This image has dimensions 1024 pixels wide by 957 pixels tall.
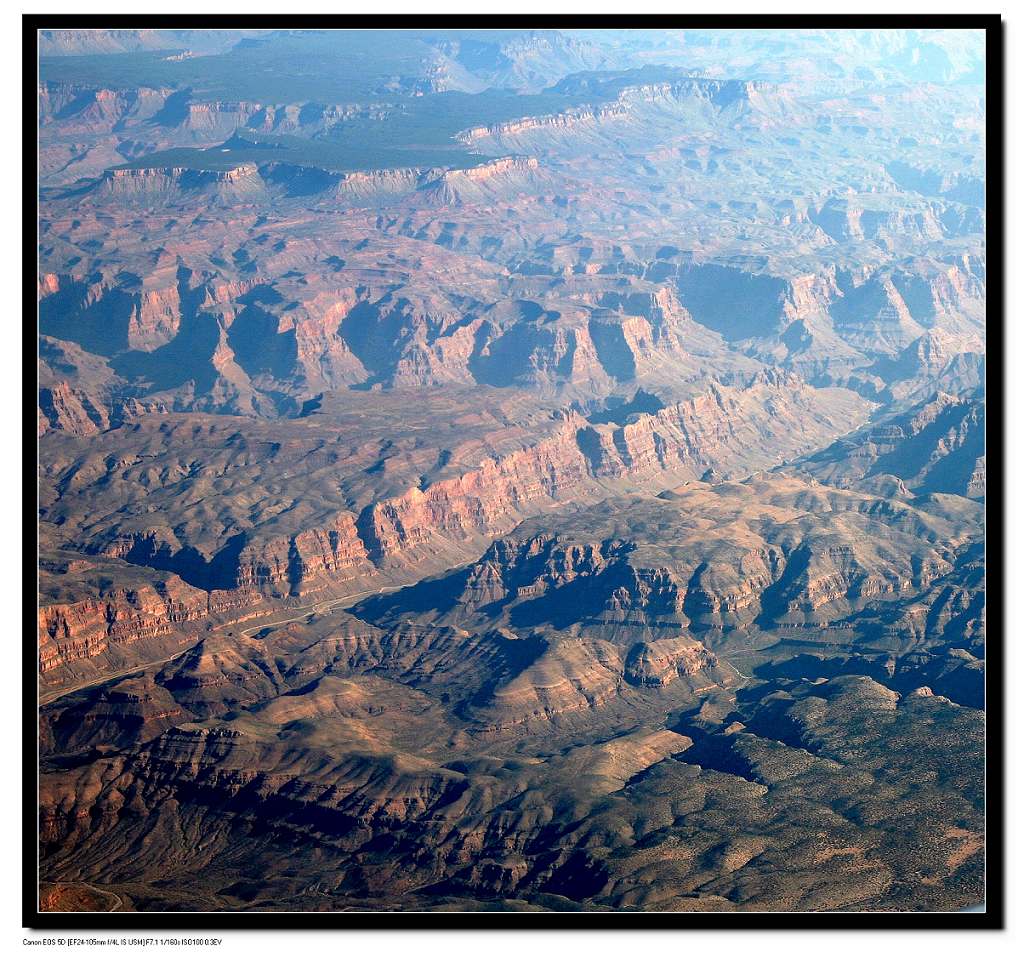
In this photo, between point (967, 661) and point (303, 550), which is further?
point (303, 550)

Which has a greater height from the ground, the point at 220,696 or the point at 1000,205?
the point at 1000,205

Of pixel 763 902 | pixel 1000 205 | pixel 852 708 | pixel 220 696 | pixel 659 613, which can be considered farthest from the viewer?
pixel 659 613

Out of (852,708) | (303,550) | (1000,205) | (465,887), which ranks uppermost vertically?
(1000,205)

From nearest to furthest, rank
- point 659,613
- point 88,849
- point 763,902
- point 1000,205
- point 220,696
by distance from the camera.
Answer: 1. point 1000,205
2. point 763,902
3. point 88,849
4. point 220,696
5. point 659,613

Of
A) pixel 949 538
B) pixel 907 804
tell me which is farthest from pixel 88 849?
pixel 949 538

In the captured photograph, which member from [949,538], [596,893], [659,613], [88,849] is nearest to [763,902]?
[596,893]

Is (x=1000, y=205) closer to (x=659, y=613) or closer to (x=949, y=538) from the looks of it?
(x=659, y=613)

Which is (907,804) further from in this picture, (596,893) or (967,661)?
(967,661)
